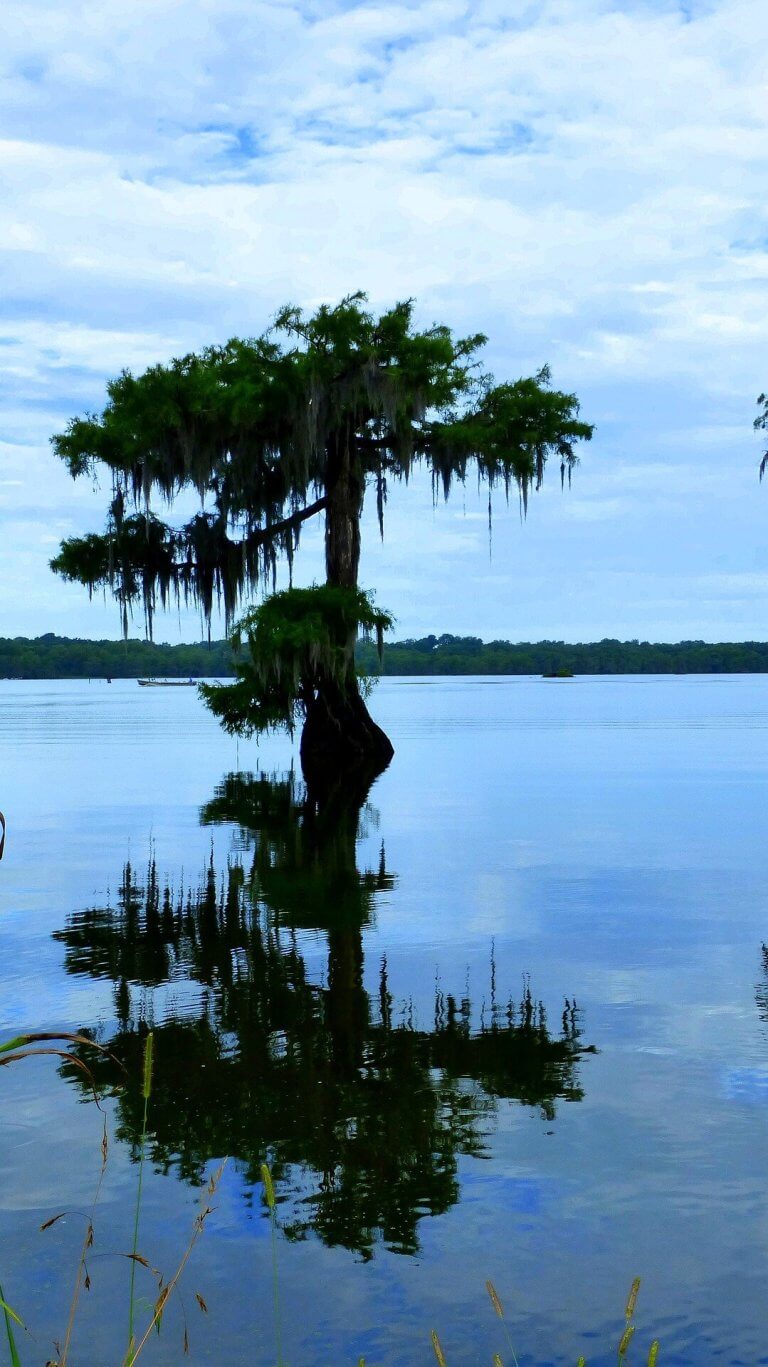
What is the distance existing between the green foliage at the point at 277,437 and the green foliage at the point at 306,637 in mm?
2374

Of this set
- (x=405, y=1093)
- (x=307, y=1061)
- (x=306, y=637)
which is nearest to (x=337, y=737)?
(x=306, y=637)

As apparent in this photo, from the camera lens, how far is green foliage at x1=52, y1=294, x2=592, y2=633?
2491cm

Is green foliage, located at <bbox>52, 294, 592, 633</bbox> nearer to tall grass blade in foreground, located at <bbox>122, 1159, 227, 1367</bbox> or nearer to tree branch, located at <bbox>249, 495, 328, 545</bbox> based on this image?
tree branch, located at <bbox>249, 495, 328, 545</bbox>

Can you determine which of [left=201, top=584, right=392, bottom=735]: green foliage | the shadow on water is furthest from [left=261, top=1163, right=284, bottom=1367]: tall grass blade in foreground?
[left=201, top=584, right=392, bottom=735]: green foliage

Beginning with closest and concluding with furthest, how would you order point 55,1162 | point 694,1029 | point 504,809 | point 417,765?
point 55,1162, point 694,1029, point 504,809, point 417,765

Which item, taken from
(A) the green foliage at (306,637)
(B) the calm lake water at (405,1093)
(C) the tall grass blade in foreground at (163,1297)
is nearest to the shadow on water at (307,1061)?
(B) the calm lake water at (405,1093)

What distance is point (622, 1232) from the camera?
14.5 feet

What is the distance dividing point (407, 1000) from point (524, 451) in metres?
20.6

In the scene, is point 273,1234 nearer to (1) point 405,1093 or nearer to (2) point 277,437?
(1) point 405,1093

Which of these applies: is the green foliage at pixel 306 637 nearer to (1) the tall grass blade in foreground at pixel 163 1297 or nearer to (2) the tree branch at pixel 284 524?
(2) the tree branch at pixel 284 524

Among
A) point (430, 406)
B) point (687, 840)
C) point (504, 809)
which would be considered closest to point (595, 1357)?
point (687, 840)

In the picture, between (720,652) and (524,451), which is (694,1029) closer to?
(524,451)

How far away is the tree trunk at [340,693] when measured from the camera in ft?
88.4

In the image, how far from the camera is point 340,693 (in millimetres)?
26844
